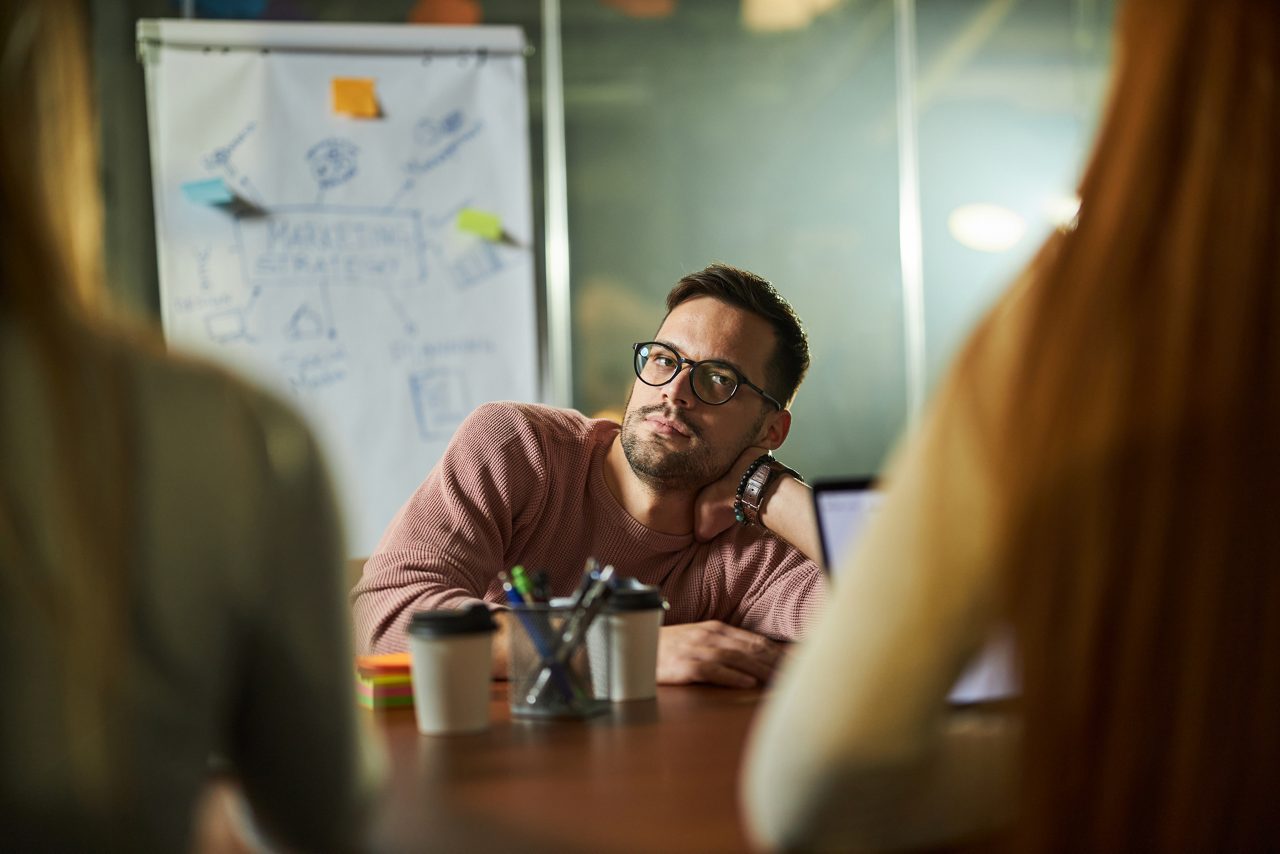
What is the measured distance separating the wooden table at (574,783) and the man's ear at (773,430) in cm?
95

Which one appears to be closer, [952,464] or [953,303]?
[952,464]

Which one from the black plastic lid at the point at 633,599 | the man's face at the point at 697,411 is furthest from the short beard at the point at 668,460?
the black plastic lid at the point at 633,599

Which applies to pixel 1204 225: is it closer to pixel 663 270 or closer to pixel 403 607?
pixel 403 607

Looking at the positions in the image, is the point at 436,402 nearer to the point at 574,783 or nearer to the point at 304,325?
the point at 304,325

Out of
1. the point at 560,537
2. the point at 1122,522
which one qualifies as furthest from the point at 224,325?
the point at 1122,522

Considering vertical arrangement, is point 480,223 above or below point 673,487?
above

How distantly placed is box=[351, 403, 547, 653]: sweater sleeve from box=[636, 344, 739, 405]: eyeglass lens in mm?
234

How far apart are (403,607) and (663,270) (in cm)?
192

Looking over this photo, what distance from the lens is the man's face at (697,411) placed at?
2.14 meters

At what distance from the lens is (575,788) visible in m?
1.01

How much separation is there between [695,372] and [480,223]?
136 centimetres

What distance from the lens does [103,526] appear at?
0.68 meters

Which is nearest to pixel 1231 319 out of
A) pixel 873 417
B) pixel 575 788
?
pixel 575 788

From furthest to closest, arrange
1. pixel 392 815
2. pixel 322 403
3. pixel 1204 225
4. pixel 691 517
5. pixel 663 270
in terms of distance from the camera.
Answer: pixel 663 270 < pixel 322 403 < pixel 691 517 < pixel 392 815 < pixel 1204 225
